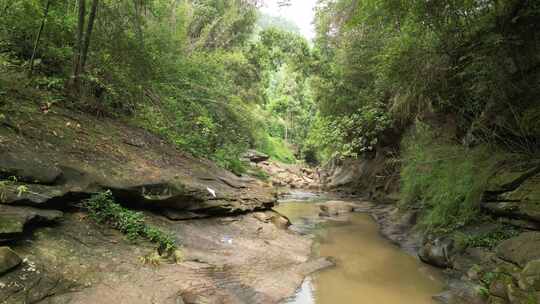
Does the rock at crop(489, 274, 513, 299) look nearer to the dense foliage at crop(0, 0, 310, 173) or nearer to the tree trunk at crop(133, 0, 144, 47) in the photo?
the dense foliage at crop(0, 0, 310, 173)

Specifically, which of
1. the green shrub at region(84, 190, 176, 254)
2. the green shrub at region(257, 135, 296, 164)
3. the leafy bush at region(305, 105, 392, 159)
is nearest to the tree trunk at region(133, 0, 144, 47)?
the green shrub at region(84, 190, 176, 254)

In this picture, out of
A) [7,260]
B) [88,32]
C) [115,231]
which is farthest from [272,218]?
[7,260]

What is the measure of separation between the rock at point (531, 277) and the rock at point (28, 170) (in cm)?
716

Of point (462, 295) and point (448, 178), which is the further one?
point (448, 178)

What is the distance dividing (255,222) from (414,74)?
5.56 metres

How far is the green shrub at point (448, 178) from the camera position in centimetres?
719

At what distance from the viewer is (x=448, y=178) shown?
306 inches

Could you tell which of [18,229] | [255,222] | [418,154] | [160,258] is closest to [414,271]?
[418,154]

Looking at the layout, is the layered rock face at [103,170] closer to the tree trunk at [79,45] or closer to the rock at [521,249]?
the tree trunk at [79,45]

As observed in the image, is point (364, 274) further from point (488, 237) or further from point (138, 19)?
point (138, 19)

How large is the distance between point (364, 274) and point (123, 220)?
5.03 meters

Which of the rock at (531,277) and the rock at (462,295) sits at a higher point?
the rock at (531,277)

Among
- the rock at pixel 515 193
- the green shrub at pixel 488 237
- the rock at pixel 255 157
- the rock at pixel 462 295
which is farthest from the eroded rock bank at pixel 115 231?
the rock at pixel 255 157

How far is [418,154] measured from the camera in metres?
9.55
